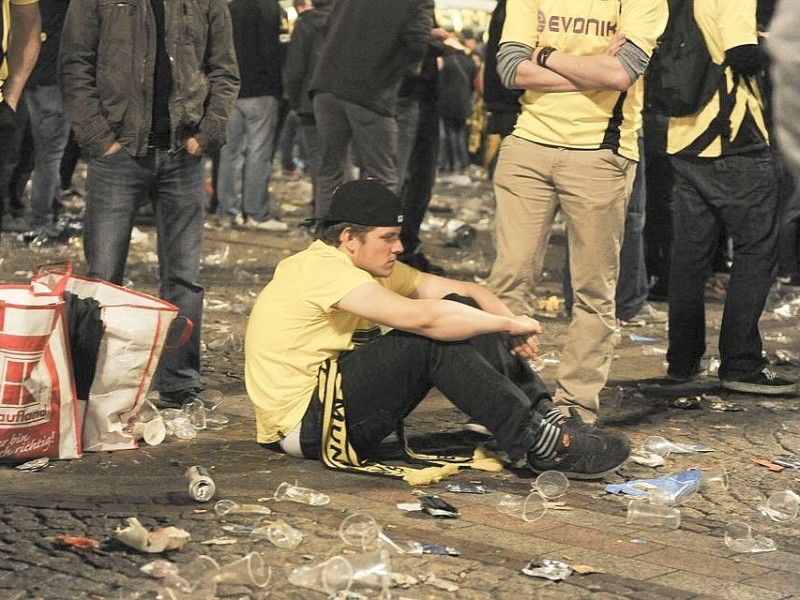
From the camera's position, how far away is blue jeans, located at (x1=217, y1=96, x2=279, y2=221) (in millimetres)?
12227

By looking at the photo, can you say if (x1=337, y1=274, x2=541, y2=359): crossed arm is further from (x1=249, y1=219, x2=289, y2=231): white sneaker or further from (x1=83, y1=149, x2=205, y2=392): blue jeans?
(x1=249, y1=219, x2=289, y2=231): white sneaker

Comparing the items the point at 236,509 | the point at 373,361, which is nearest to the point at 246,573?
the point at 236,509

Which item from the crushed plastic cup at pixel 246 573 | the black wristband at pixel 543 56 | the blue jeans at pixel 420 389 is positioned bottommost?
the crushed plastic cup at pixel 246 573

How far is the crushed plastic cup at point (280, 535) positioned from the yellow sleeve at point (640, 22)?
251 centimetres

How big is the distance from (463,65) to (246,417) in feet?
48.6

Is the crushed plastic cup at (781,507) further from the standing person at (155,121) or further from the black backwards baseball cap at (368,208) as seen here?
the standing person at (155,121)

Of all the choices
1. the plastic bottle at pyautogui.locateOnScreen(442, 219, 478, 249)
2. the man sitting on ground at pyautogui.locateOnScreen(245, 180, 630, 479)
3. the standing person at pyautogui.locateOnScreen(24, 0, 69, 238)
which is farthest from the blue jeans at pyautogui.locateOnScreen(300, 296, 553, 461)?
the plastic bottle at pyautogui.locateOnScreen(442, 219, 478, 249)

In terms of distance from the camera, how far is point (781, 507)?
5.07 metres

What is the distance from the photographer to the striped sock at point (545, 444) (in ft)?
17.2

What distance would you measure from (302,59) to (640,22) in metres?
6.34

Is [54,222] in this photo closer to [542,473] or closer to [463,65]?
[542,473]

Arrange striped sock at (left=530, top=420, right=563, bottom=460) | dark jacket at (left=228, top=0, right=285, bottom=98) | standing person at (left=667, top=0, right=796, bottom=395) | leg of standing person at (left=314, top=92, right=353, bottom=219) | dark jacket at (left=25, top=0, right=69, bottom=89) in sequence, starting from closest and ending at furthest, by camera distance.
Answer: striped sock at (left=530, top=420, right=563, bottom=460)
standing person at (left=667, top=0, right=796, bottom=395)
leg of standing person at (left=314, top=92, right=353, bottom=219)
dark jacket at (left=25, top=0, right=69, bottom=89)
dark jacket at (left=228, top=0, right=285, bottom=98)

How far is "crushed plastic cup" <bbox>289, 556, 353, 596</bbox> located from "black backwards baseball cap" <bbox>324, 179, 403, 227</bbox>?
5.50 feet

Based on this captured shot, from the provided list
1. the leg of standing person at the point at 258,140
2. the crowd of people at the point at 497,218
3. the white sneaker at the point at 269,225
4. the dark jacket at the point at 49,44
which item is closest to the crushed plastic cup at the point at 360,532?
the crowd of people at the point at 497,218
